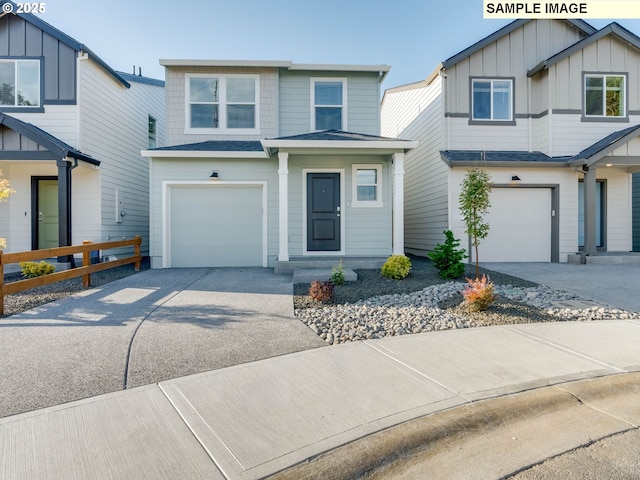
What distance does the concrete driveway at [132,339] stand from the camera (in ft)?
10.4

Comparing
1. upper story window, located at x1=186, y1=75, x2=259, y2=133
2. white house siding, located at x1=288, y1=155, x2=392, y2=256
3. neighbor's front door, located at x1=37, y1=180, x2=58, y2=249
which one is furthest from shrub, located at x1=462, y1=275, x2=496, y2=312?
neighbor's front door, located at x1=37, y1=180, x2=58, y2=249

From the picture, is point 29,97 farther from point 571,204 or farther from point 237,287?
point 571,204

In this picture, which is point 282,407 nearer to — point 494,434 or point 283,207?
point 494,434

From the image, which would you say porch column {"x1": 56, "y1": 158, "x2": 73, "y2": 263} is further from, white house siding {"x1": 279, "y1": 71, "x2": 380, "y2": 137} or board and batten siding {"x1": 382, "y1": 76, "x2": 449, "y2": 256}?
board and batten siding {"x1": 382, "y1": 76, "x2": 449, "y2": 256}

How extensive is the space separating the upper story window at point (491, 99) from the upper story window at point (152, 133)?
444 inches

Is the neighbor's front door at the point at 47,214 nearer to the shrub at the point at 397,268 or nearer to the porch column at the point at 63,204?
the porch column at the point at 63,204

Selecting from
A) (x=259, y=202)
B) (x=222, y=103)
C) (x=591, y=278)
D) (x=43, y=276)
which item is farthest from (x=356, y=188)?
(x=43, y=276)

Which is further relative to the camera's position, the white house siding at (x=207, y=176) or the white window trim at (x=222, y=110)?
the white window trim at (x=222, y=110)

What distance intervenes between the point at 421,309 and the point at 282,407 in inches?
129

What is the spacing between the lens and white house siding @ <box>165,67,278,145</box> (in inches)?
431

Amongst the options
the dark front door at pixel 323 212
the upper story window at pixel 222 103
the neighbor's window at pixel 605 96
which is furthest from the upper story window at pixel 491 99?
the upper story window at pixel 222 103

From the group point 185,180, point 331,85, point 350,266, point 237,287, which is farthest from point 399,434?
point 331,85

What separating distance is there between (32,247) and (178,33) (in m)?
6.97

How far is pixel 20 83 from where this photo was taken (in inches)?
397
